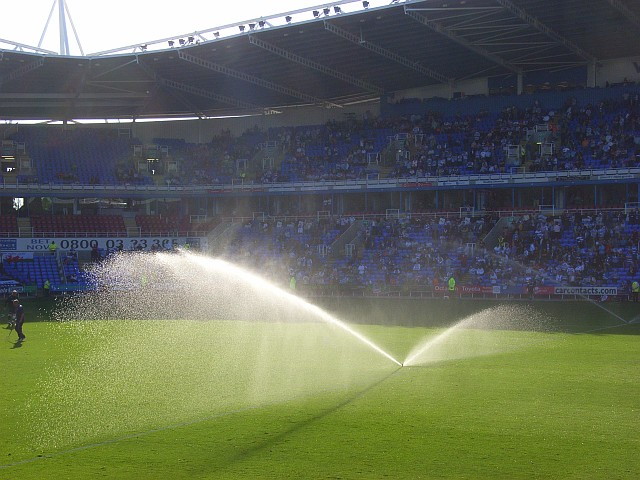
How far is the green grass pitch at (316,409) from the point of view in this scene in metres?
13.9

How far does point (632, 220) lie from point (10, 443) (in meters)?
45.3

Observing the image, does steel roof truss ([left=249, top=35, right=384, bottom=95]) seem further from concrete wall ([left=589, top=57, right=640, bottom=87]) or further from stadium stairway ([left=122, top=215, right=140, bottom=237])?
stadium stairway ([left=122, top=215, right=140, bottom=237])

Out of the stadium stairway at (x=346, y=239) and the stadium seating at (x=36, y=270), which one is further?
the stadium stairway at (x=346, y=239)

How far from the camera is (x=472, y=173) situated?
60.2m

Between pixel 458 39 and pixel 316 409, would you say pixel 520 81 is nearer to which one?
pixel 458 39

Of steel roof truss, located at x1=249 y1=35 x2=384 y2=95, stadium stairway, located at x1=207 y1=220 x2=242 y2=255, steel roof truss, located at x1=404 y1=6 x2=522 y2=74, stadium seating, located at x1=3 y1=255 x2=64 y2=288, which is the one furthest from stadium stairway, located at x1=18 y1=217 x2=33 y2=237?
steel roof truss, located at x1=404 y1=6 x2=522 y2=74

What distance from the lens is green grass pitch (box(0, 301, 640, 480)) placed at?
13.9 meters

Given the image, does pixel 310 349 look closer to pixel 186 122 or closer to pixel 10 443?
pixel 10 443

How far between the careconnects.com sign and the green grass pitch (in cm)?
1664

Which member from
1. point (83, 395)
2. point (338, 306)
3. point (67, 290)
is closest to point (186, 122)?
point (67, 290)

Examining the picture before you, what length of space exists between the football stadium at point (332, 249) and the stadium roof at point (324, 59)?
24 centimetres

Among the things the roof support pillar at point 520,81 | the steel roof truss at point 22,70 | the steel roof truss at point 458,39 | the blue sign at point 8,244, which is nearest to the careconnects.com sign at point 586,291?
the steel roof truss at point 458,39

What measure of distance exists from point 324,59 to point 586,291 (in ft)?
84.9

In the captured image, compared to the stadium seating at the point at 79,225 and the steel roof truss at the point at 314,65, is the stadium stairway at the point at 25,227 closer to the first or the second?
the stadium seating at the point at 79,225
